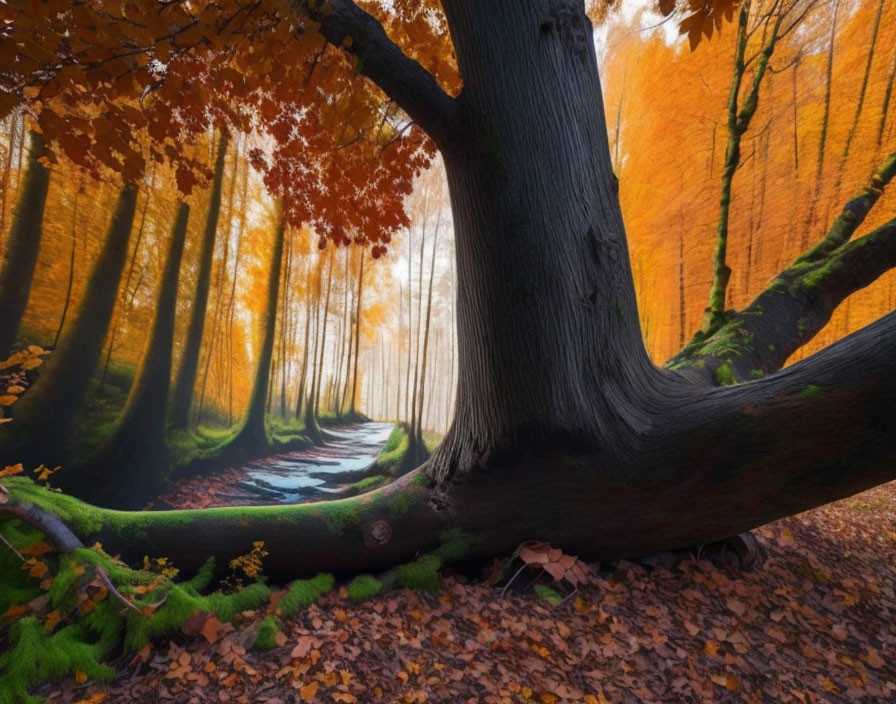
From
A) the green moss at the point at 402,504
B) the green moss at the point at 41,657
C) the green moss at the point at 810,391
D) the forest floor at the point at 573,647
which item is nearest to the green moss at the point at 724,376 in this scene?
the forest floor at the point at 573,647

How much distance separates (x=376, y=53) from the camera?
211 cm

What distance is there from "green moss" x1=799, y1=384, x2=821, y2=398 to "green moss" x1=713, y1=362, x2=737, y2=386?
1683 mm

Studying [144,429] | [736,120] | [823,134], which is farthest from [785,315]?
[144,429]

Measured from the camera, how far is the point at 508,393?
2480mm

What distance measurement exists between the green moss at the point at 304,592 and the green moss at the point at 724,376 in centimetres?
371

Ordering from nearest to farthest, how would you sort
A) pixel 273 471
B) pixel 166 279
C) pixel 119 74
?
1. pixel 119 74
2. pixel 166 279
3. pixel 273 471

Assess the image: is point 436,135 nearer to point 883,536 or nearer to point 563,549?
point 563,549

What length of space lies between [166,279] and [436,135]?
345 cm

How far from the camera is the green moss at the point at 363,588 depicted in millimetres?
2658

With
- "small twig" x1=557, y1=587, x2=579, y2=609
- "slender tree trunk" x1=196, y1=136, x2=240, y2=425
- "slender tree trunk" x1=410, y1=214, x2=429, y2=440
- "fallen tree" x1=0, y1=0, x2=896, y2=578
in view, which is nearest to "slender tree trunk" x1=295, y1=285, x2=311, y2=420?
"slender tree trunk" x1=196, y1=136, x2=240, y2=425

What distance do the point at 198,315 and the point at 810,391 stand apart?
17.5ft

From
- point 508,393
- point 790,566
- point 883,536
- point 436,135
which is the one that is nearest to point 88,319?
point 436,135

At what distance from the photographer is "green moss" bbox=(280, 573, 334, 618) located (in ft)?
8.23

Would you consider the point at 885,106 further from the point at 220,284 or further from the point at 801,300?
the point at 220,284
